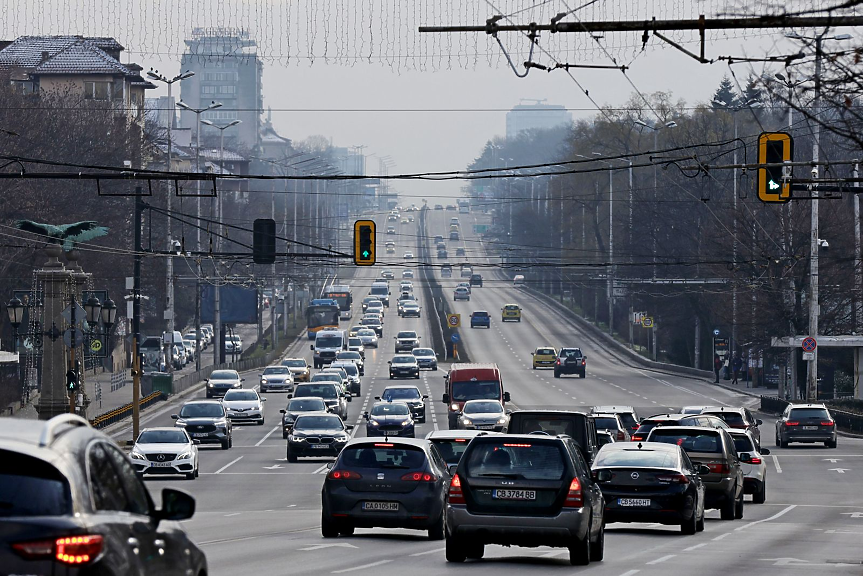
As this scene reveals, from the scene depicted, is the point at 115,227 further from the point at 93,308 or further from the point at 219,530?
the point at 219,530

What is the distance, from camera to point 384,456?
20906 millimetres

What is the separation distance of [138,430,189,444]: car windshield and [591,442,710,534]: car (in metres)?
17.4

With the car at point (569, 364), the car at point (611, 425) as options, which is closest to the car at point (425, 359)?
the car at point (569, 364)

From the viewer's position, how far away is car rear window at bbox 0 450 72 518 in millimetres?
6684

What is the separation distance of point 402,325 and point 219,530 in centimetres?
10222

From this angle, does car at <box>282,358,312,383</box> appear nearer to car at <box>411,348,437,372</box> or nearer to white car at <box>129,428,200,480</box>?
car at <box>411,348,437,372</box>

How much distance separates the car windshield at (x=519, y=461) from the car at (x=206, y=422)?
99.8 ft

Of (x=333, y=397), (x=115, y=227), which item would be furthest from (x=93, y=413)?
(x=115, y=227)

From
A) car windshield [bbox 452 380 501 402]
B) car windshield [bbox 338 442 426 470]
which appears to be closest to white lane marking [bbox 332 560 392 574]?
car windshield [bbox 338 442 426 470]

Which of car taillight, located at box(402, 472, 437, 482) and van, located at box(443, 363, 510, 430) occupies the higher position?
car taillight, located at box(402, 472, 437, 482)

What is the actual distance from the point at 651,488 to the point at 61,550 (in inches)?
612

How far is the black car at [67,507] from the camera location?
6.45 m

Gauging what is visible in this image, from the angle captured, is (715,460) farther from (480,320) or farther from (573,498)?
(480,320)

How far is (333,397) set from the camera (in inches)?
2208
